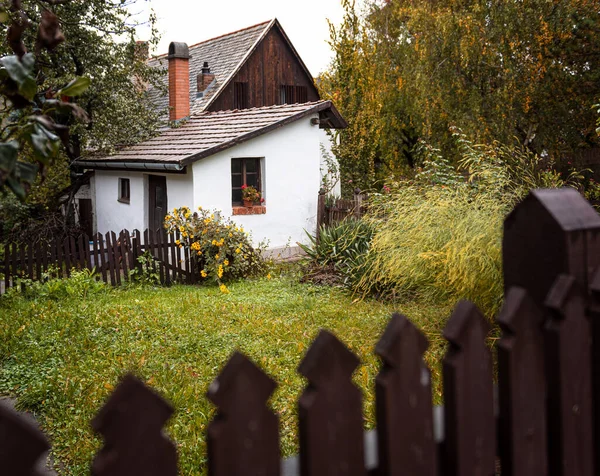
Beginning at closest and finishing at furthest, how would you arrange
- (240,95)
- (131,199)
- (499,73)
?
(131,199)
(499,73)
(240,95)

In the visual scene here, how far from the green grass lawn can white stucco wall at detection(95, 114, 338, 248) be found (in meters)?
4.65

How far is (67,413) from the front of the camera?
4.98m

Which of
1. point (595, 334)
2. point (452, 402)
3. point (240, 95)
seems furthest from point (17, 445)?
point (240, 95)

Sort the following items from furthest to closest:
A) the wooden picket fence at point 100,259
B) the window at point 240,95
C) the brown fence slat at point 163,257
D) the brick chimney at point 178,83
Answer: the window at point 240,95, the brick chimney at point 178,83, the brown fence slat at point 163,257, the wooden picket fence at point 100,259

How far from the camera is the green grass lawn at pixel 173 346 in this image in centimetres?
477

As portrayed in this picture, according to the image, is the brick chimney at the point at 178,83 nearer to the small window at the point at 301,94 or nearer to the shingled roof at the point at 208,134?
the shingled roof at the point at 208,134

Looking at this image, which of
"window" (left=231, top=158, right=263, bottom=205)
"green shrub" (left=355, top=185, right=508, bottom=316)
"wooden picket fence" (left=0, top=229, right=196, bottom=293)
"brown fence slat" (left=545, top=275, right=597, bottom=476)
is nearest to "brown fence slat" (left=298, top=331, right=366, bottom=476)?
"brown fence slat" (left=545, top=275, right=597, bottom=476)

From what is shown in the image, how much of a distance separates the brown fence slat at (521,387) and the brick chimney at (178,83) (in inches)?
701

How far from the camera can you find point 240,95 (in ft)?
72.7

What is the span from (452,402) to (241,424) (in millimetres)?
515

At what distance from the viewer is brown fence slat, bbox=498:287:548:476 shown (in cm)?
145

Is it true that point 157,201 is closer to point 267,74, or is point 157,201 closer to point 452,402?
point 267,74

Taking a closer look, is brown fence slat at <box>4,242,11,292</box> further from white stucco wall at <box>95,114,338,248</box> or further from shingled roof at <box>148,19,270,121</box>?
shingled roof at <box>148,19,270,121</box>

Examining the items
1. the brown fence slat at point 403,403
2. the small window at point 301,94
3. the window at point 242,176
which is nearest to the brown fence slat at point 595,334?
the brown fence slat at point 403,403
